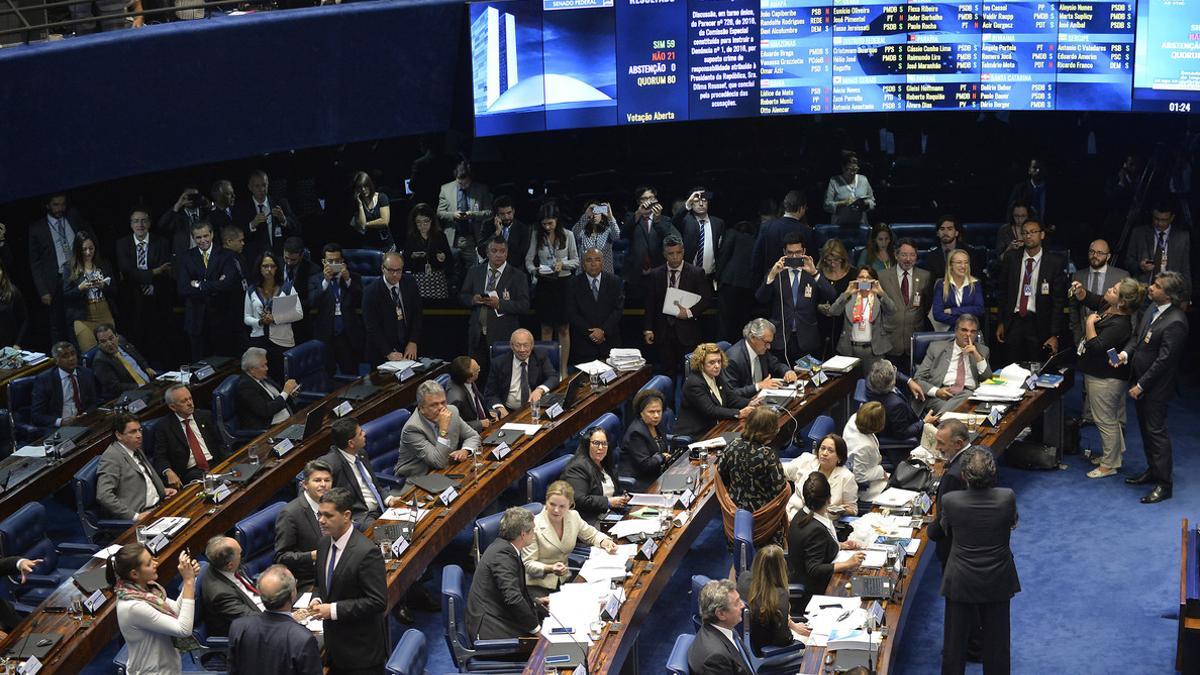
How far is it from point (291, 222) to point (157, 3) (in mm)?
2066

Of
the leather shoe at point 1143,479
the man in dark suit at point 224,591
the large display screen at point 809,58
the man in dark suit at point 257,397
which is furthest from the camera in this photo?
the large display screen at point 809,58

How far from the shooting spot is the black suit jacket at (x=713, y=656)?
6.65 meters

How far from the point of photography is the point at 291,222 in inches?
518

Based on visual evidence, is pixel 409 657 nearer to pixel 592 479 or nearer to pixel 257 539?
pixel 257 539

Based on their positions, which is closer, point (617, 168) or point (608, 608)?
point (608, 608)

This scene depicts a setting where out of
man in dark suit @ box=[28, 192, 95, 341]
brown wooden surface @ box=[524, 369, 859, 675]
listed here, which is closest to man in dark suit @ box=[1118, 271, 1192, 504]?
brown wooden surface @ box=[524, 369, 859, 675]

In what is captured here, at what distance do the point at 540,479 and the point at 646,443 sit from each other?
Result: 0.97 metres

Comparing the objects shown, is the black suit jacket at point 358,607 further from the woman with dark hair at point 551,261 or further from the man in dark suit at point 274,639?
the woman with dark hair at point 551,261

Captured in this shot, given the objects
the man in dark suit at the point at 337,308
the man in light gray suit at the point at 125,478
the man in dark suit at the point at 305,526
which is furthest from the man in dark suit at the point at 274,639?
Result: the man in dark suit at the point at 337,308

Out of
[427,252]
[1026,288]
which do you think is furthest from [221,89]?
[1026,288]

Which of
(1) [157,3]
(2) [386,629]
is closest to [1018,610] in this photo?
(2) [386,629]

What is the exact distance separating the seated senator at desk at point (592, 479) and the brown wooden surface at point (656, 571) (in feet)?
1.21

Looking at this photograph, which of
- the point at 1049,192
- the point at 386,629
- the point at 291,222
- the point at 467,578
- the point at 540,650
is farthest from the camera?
the point at 1049,192

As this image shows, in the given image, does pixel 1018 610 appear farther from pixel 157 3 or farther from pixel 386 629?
pixel 157 3
